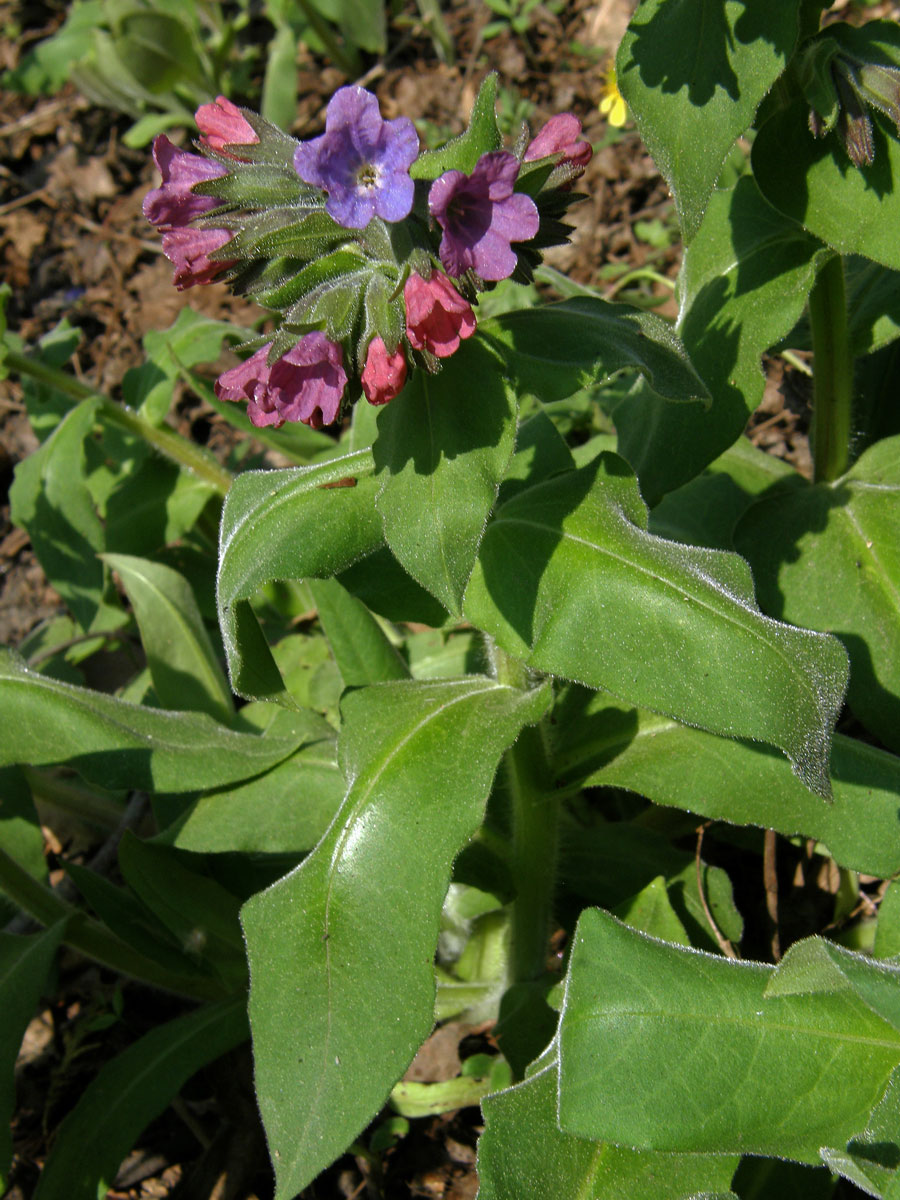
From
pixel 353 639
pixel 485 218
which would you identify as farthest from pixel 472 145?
pixel 353 639

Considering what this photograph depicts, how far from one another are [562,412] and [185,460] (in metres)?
1.24

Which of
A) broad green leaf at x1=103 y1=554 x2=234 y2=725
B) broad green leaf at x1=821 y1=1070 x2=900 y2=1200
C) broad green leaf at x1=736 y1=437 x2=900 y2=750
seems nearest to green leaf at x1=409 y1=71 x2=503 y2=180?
broad green leaf at x1=736 y1=437 x2=900 y2=750

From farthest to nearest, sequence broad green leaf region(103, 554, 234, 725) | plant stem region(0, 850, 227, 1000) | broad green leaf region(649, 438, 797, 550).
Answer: broad green leaf region(103, 554, 234, 725) → broad green leaf region(649, 438, 797, 550) → plant stem region(0, 850, 227, 1000)

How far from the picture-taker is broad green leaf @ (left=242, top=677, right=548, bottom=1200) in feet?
6.11

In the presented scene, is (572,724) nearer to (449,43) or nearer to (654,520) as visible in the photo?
(654,520)

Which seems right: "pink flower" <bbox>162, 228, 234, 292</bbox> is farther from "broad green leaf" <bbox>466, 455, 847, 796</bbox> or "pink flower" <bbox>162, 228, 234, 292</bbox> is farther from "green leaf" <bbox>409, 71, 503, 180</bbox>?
"broad green leaf" <bbox>466, 455, 847, 796</bbox>

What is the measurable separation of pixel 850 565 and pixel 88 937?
2.03m

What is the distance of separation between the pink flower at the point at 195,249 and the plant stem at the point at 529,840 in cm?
94

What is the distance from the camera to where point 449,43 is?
17.1 feet

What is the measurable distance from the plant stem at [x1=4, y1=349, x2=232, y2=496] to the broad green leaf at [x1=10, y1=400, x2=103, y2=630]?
0.10m

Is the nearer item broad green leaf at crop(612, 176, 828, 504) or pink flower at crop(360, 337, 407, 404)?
pink flower at crop(360, 337, 407, 404)

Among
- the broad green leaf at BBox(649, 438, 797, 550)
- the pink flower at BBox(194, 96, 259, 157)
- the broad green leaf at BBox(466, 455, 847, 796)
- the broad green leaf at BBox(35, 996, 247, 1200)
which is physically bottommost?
the broad green leaf at BBox(35, 996, 247, 1200)

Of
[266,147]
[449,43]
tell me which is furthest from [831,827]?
[449,43]

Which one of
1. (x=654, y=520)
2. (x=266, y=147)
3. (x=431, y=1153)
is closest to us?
(x=266, y=147)
